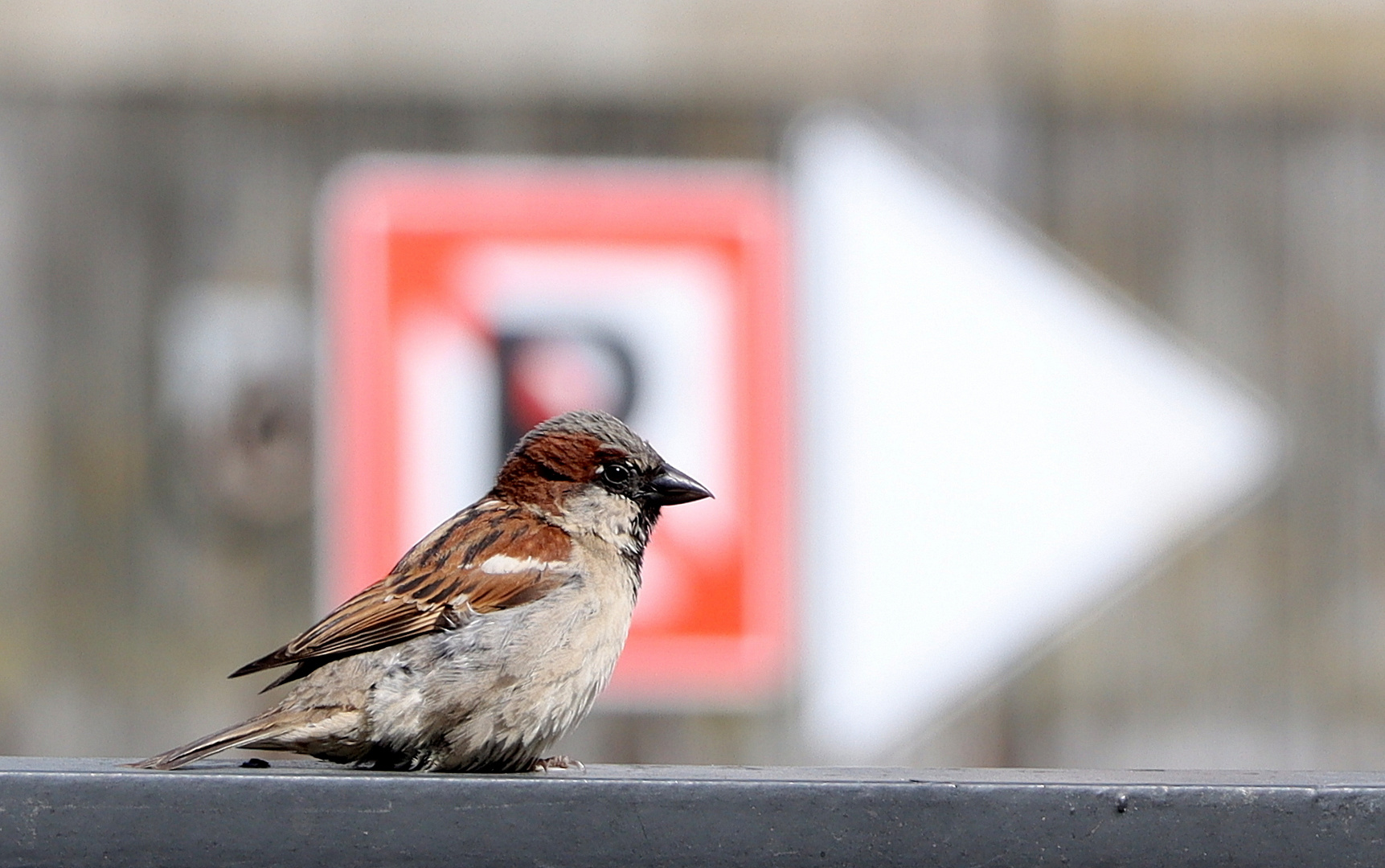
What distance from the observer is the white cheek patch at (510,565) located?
2.62 meters

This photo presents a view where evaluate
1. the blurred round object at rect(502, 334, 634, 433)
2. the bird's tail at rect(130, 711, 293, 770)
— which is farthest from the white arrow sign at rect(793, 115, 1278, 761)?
the bird's tail at rect(130, 711, 293, 770)

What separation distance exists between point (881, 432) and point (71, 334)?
97.0 inches

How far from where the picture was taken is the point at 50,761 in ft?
6.66

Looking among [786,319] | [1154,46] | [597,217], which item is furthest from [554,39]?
[1154,46]

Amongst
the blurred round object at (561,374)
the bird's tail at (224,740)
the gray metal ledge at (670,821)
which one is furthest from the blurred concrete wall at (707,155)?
the gray metal ledge at (670,821)

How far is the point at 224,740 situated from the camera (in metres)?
2.19

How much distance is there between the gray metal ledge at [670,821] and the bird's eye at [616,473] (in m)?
0.95

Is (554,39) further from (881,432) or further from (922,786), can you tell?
(922,786)

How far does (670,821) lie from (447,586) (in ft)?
2.62

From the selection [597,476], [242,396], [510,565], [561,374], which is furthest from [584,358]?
[510,565]

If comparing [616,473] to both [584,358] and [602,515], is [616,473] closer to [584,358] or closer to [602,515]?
[602,515]

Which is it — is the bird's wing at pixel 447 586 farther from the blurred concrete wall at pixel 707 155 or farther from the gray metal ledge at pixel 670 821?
the blurred concrete wall at pixel 707 155

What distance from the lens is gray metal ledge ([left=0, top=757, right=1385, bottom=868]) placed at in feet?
6.12

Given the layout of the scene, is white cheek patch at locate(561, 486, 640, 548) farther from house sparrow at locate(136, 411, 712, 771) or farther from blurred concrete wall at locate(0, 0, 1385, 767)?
blurred concrete wall at locate(0, 0, 1385, 767)
